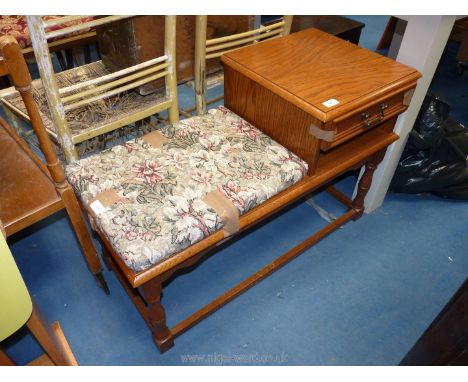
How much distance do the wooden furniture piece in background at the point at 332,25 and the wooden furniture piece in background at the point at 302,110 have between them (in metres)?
0.92

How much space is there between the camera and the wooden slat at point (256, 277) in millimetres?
1439

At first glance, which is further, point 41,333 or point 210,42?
point 210,42

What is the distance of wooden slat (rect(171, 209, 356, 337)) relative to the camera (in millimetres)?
1439

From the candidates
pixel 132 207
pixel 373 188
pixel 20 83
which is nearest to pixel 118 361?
pixel 132 207

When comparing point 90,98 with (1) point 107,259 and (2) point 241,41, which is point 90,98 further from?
(2) point 241,41

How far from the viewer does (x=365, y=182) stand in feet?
5.73

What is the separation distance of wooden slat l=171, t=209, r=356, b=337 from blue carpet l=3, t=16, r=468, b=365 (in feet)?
0.19

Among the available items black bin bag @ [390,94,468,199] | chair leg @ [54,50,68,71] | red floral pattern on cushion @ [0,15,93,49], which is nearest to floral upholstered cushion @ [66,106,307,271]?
black bin bag @ [390,94,468,199]

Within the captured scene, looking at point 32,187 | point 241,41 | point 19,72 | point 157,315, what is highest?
point 19,72

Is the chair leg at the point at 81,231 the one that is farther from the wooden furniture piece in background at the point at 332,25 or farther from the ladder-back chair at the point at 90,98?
the wooden furniture piece in background at the point at 332,25

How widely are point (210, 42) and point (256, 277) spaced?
3.22ft

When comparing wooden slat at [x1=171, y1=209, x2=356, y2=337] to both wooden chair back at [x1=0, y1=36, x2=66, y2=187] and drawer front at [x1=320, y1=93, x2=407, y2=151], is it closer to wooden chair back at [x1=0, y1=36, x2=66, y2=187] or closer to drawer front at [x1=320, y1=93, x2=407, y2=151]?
drawer front at [x1=320, y1=93, x2=407, y2=151]

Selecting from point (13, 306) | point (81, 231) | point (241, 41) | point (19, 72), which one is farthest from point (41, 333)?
point (241, 41)
